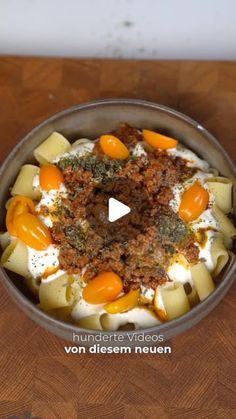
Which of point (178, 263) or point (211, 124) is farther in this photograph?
point (211, 124)

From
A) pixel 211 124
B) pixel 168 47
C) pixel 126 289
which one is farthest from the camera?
pixel 168 47

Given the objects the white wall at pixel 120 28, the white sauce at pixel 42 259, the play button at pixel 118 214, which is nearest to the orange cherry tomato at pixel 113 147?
the play button at pixel 118 214

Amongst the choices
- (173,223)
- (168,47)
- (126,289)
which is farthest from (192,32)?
(126,289)

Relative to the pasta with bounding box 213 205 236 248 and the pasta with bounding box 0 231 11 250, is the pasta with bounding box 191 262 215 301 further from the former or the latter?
the pasta with bounding box 0 231 11 250

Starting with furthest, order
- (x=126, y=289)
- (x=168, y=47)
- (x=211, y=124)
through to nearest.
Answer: (x=168, y=47) < (x=211, y=124) < (x=126, y=289)

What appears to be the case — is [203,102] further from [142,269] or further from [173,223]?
[142,269]

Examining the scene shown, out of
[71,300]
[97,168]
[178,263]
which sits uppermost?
[97,168]

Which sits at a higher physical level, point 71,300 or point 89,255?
A: point 89,255

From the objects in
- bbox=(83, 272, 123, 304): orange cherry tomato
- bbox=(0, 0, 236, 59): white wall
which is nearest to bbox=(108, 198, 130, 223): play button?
bbox=(83, 272, 123, 304): orange cherry tomato
